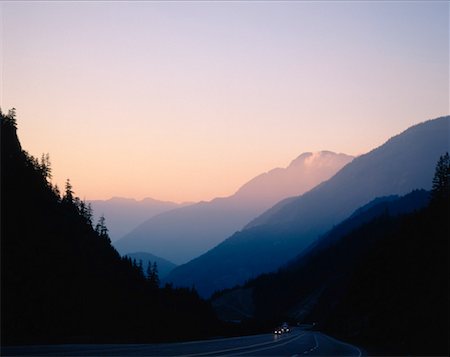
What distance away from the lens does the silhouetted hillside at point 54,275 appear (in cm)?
5950

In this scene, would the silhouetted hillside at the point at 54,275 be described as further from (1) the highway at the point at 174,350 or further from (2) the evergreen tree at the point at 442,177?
(2) the evergreen tree at the point at 442,177

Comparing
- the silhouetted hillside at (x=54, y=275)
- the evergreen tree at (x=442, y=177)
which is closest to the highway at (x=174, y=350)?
the silhouetted hillside at (x=54, y=275)

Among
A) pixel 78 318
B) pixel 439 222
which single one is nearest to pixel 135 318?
pixel 78 318

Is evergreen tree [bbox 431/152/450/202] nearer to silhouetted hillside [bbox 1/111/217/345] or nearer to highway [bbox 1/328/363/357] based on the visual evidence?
silhouetted hillside [bbox 1/111/217/345]

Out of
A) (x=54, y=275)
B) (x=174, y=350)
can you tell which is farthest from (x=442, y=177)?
(x=174, y=350)

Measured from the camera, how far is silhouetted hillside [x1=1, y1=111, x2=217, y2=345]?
59.5 meters

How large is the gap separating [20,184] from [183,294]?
91455 millimetres

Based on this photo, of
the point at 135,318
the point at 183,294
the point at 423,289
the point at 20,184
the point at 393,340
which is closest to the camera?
the point at 423,289

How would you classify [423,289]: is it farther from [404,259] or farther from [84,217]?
[84,217]

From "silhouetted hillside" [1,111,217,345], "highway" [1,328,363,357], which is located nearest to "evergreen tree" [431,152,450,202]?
"silhouetted hillside" [1,111,217,345]

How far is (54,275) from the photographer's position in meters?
70.9

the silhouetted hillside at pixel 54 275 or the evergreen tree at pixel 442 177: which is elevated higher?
the evergreen tree at pixel 442 177

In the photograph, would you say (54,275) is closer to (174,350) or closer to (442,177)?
(174,350)

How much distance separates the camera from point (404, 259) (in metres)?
68.4
